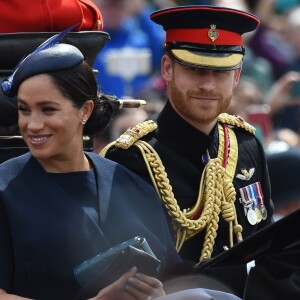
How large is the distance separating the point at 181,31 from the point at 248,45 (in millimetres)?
5836

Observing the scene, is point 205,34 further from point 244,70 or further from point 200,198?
point 244,70

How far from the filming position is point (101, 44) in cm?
517

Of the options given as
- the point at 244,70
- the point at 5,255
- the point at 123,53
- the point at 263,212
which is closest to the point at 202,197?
the point at 263,212

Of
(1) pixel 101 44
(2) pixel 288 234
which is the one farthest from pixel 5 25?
(2) pixel 288 234

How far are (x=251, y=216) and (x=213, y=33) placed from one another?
31.2 inches

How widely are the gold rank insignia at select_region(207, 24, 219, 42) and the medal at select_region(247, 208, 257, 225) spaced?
29.4 inches

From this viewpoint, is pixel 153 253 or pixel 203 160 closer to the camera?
pixel 153 253

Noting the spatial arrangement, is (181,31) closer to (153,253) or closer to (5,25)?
(5,25)

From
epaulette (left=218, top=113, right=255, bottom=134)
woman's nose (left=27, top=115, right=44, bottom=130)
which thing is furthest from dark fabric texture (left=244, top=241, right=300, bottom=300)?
epaulette (left=218, top=113, right=255, bottom=134)

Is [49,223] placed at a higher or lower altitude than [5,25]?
lower

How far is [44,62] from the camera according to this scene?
4461mm

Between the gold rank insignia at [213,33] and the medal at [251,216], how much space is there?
0.75 metres

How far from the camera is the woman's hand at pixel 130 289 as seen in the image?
13.9ft

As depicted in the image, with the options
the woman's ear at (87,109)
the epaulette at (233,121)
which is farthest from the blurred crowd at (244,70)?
the woman's ear at (87,109)
